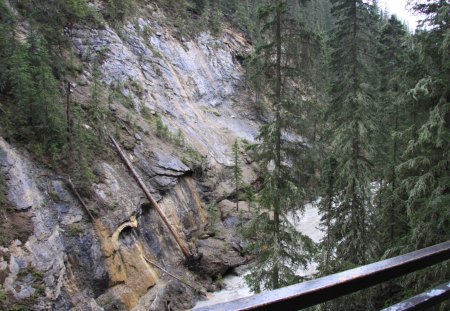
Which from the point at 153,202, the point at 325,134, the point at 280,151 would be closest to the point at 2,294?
the point at 153,202

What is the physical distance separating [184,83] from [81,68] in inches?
432

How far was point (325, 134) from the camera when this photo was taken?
16688mm

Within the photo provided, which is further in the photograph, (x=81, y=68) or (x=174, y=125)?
(x=174, y=125)

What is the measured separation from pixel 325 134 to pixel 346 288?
1574 centimetres

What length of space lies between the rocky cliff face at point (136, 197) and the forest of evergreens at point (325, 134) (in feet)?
5.86

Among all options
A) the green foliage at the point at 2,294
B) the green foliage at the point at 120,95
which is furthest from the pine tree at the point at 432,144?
the green foliage at the point at 120,95

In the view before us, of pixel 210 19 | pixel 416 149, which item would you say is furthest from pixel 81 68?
pixel 210 19

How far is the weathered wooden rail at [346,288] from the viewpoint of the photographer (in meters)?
1.30

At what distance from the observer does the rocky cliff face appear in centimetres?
1063

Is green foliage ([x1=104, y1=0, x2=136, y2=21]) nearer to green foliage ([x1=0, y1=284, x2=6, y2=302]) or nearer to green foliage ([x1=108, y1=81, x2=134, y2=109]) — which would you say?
green foliage ([x1=108, y1=81, x2=134, y2=109])

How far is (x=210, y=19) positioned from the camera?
121 feet

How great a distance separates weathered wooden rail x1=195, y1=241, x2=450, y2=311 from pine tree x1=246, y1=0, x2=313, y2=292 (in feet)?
30.7

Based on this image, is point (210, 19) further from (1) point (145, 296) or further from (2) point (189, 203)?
(1) point (145, 296)

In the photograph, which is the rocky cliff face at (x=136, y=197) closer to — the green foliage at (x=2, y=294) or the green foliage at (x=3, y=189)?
the green foliage at (x=2, y=294)
